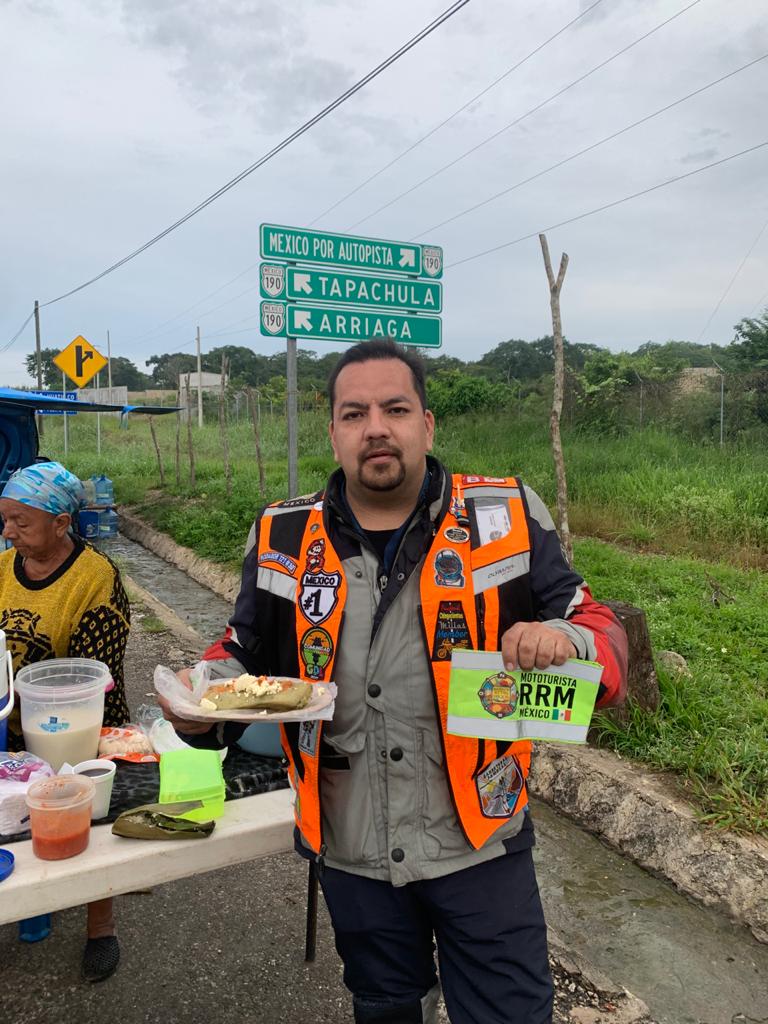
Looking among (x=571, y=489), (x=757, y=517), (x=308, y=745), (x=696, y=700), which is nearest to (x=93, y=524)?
(x=571, y=489)

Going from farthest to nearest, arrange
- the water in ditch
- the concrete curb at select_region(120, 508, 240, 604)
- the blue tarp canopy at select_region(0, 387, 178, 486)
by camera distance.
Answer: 1. the concrete curb at select_region(120, 508, 240, 604)
2. the blue tarp canopy at select_region(0, 387, 178, 486)
3. the water in ditch

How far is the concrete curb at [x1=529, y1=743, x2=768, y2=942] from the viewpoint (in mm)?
2955

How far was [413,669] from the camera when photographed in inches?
64.9

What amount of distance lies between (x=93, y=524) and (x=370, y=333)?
6.99m

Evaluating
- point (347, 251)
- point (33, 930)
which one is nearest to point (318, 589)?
point (33, 930)

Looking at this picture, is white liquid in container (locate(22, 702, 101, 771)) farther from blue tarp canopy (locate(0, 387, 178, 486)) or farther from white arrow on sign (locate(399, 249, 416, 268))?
blue tarp canopy (locate(0, 387, 178, 486))

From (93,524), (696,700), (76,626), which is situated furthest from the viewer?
(93,524)

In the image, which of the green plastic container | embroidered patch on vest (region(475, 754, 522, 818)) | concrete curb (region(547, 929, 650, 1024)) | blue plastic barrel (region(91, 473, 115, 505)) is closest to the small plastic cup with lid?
the green plastic container

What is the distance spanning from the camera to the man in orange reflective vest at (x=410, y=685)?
5.33 ft

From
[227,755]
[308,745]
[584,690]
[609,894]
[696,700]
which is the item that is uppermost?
[584,690]

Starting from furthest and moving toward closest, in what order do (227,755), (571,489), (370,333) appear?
(571,489), (370,333), (227,755)

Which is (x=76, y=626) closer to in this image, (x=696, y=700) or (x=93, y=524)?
(x=696, y=700)

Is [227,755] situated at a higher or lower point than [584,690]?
lower

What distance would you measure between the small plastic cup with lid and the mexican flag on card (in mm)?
990
